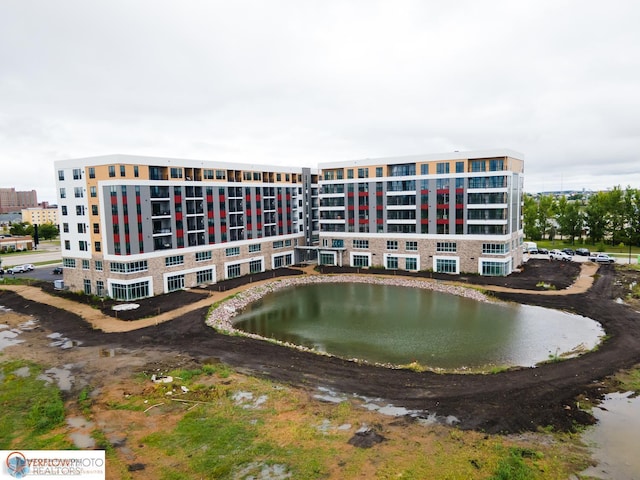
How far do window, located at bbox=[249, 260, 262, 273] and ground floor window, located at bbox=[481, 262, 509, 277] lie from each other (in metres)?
33.7

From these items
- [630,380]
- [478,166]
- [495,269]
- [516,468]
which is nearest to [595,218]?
[495,269]

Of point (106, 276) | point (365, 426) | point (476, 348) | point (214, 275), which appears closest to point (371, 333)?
point (476, 348)

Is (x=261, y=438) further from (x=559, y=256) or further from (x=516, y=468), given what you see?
(x=559, y=256)

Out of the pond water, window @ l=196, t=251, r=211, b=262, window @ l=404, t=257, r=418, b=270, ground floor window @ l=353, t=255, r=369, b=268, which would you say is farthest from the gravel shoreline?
window @ l=196, t=251, r=211, b=262

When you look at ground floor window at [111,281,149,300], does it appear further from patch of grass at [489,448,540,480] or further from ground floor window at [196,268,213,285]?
patch of grass at [489,448,540,480]

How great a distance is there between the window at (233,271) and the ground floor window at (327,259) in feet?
52.9

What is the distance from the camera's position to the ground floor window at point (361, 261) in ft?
221

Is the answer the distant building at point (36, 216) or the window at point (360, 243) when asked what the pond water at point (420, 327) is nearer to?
the window at point (360, 243)

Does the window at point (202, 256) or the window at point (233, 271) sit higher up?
the window at point (202, 256)

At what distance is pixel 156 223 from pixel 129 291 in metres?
8.97

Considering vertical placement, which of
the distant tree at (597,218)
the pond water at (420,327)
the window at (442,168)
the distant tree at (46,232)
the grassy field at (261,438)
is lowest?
the pond water at (420,327)

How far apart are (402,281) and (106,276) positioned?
38.3 metres

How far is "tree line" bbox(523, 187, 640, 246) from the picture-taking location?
81.2m

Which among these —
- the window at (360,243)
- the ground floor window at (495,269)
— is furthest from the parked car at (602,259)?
the window at (360,243)
